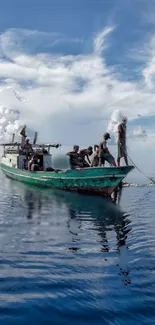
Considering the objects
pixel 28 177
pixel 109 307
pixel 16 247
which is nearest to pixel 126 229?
pixel 16 247

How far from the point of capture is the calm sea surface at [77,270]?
5.03 m

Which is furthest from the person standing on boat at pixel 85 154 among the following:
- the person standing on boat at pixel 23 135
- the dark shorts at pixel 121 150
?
the person standing on boat at pixel 23 135

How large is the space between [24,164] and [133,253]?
2406 centimetres

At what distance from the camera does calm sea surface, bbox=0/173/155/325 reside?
503 centimetres

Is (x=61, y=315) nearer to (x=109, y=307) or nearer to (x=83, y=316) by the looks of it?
(x=83, y=316)

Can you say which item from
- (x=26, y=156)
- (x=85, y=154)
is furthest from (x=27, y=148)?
(x=85, y=154)

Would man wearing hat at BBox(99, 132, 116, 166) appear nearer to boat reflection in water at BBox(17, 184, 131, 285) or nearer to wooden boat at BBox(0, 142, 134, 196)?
wooden boat at BBox(0, 142, 134, 196)

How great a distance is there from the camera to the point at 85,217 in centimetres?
1375

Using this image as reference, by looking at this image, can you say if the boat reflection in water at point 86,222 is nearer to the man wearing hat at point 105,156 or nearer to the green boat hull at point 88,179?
the green boat hull at point 88,179

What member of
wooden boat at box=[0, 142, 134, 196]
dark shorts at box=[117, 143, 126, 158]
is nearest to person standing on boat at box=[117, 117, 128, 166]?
dark shorts at box=[117, 143, 126, 158]

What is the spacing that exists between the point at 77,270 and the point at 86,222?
19.2ft

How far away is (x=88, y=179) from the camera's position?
2089cm

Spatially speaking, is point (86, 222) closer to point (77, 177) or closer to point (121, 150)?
point (121, 150)

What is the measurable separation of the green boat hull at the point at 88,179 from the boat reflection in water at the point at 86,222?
74 cm
